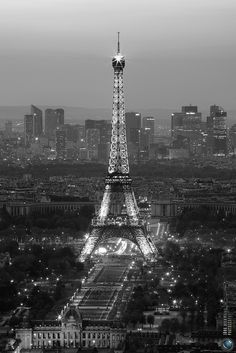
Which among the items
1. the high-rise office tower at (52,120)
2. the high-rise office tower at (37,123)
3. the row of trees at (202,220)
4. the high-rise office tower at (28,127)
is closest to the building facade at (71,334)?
the row of trees at (202,220)

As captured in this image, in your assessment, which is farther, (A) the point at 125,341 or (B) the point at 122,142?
(B) the point at 122,142

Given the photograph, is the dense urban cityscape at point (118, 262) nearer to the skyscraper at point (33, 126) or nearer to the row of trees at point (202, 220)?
the row of trees at point (202, 220)

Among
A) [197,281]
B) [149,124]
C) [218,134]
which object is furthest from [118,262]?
[149,124]

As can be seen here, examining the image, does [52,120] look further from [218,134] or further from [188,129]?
[218,134]

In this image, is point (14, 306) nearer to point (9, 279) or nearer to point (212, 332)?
point (9, 279)

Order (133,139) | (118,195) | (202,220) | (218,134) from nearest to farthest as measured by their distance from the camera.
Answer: (118,195), (202,220), (133,139), (218,134)

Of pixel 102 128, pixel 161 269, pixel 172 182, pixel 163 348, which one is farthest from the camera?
pixel 102 128

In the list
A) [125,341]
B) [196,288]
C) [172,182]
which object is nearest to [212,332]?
[125,341]

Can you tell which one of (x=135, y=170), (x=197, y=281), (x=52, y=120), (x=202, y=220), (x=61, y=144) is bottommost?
(x=135, y=170)
